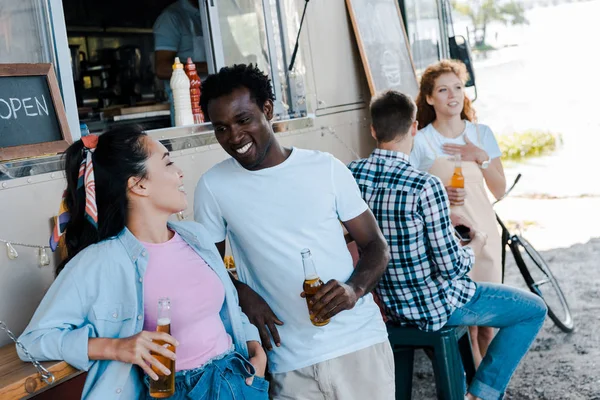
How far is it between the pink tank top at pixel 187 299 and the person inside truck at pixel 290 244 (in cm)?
27

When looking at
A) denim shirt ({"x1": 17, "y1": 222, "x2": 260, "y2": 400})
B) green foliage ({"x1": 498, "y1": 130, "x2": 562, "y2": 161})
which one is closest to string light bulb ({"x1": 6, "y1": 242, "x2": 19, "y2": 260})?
denim shirt ({"x1": 17, "y1": 222, "x2": 260, "y2": 400})

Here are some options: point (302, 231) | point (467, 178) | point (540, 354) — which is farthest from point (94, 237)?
point (540, 354)

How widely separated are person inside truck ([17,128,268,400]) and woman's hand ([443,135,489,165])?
2.15 m

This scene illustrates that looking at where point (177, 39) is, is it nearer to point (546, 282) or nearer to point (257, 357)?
point (257, 357)

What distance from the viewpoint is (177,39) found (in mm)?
4645

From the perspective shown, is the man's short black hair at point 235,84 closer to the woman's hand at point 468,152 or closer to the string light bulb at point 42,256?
the string light bulb at point 42,256

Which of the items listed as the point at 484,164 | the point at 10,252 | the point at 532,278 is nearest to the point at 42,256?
the point at 10,252

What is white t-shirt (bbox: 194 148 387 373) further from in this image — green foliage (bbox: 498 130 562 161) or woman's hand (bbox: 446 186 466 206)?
green foliage (bbox: 498 130 562 161)

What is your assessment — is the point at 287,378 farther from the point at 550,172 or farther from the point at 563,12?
the point at 563,12

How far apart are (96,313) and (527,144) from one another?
11.5 m

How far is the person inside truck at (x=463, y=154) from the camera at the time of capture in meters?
3.99

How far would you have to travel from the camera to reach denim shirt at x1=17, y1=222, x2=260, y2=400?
194cm

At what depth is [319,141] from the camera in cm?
482

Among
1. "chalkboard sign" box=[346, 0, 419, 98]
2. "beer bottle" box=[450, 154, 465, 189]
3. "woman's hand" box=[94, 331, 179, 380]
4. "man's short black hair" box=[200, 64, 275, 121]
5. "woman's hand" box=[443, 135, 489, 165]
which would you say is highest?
"chalkboard sign" box=[346, 0, 419, 98]
